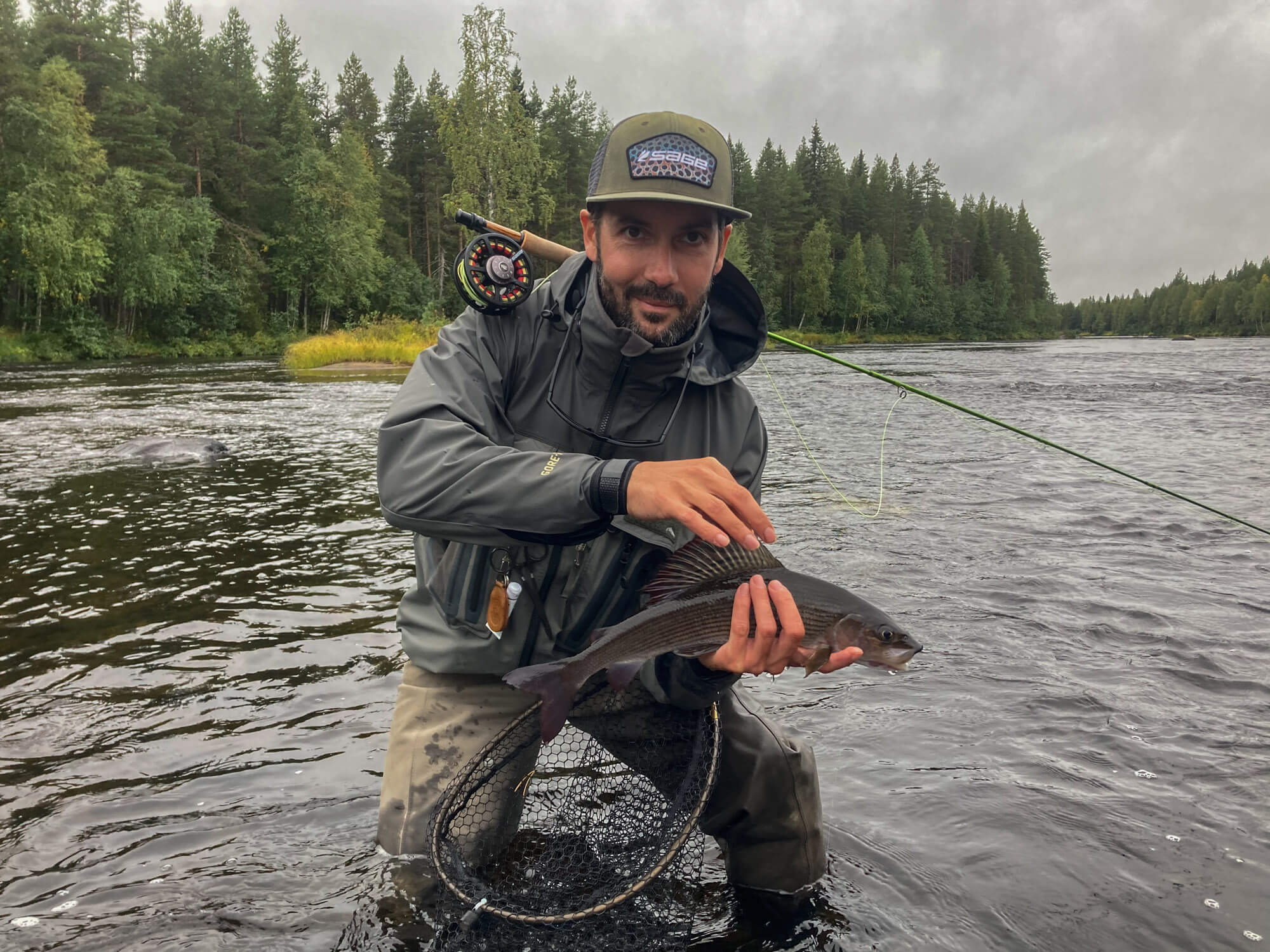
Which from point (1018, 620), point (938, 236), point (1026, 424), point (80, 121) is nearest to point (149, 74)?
point (80, 121)

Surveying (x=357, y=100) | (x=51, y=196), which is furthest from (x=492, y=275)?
(x=357, y=100)

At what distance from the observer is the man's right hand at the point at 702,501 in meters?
2.26

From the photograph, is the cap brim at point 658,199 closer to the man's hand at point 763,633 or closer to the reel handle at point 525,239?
the reel handle at point 525,239

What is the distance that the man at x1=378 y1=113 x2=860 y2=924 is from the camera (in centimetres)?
Result: 269

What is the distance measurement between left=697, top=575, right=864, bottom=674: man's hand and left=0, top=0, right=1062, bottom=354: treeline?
42801mm

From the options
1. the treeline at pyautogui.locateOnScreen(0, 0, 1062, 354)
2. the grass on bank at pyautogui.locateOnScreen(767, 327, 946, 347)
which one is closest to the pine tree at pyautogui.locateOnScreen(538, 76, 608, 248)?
the treeline at pyautogui.locateOnScreen(0, 0, 1062, 354)

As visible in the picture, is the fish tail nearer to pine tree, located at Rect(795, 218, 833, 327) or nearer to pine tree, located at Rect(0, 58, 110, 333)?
pine tree, located at Rect(0, 58, 110, 333)

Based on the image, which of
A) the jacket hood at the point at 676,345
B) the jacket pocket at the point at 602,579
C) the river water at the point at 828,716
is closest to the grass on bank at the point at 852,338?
the river water at the point at 828,716

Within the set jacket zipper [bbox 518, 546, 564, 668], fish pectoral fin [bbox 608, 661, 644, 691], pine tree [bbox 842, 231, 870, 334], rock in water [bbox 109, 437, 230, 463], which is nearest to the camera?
fish pectoral fin [bbox 608, 661, 644, 691]

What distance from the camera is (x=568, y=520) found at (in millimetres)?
2496

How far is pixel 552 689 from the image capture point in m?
2.70

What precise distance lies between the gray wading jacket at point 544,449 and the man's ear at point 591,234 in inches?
3.3

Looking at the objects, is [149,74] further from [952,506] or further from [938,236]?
[938,236]

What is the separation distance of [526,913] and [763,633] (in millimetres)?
1087
